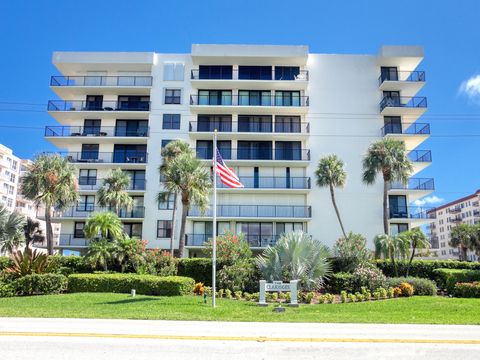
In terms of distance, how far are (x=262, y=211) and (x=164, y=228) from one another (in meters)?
10.1

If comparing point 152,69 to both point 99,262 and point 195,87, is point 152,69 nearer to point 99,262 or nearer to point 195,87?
point 195,87

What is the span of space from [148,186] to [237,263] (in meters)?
20.2

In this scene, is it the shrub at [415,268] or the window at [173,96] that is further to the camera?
the window at [173,96]

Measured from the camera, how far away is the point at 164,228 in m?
42.4

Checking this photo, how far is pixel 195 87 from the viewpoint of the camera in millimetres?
46312

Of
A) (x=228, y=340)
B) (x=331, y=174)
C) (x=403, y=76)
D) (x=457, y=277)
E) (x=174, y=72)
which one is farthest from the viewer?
(x=403, y=76)

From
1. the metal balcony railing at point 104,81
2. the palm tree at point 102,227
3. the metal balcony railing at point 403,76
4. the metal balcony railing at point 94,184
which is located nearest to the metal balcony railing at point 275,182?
the metal balcony railing at point 94,184

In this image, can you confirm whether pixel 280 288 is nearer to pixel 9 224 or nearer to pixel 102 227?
pixel 102 227

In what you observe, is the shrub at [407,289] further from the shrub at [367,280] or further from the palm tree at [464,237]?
the palm tree at [464,237]

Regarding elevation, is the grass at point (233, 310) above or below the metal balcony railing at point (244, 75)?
below

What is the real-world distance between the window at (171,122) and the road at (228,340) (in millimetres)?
33008

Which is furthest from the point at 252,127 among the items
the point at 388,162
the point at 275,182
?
the point at 388,162

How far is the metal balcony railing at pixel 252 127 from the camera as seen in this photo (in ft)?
148

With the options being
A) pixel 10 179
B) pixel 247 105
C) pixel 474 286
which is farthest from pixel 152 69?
pixel 10 179
